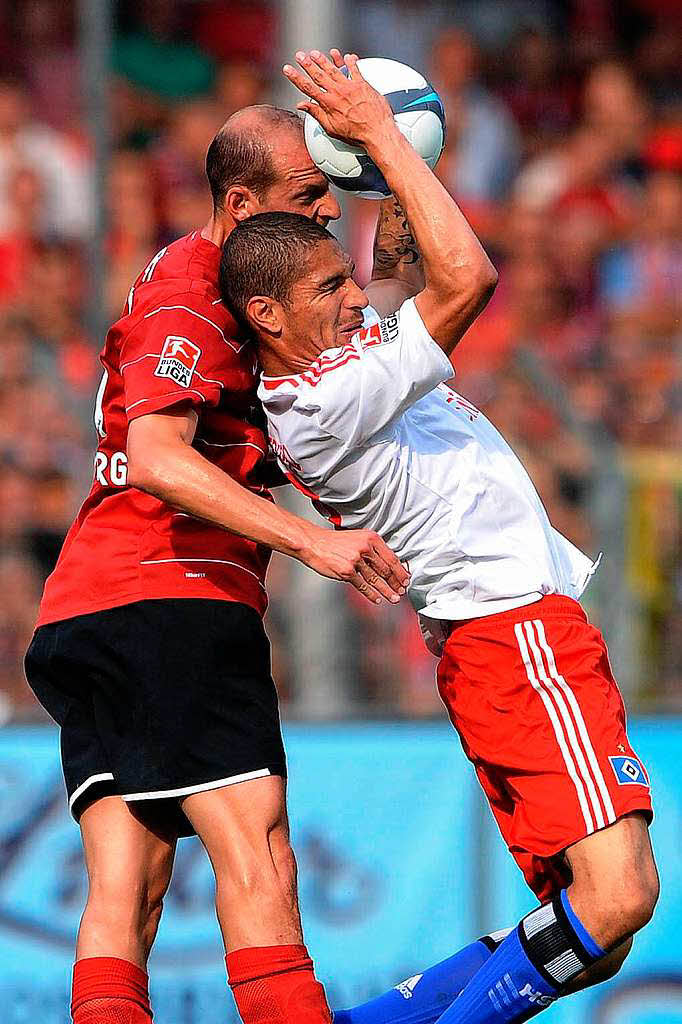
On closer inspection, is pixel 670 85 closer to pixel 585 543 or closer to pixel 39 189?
pixel 39 189

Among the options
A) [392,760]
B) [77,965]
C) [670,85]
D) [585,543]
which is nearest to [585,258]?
[670,85]

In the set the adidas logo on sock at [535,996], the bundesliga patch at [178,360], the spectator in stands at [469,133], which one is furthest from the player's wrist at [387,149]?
the spectator in stands at [469,133]

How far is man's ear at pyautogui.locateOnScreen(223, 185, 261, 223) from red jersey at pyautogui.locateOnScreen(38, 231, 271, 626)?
3.9 inches

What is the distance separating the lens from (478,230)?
29.0 feet

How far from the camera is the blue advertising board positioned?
5.84 m

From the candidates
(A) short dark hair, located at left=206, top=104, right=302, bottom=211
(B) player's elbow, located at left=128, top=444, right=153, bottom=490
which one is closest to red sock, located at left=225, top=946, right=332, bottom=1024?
(B) player's elbow, located at left=128, top=444, right=153, bottom=490

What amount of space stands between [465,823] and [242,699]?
2.37 m

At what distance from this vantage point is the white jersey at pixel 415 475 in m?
3.68

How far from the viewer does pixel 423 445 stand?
387 cm

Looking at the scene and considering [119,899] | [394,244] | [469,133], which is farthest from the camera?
[469,133]

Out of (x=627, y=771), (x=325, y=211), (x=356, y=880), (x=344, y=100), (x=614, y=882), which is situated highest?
(x=344, y=100)

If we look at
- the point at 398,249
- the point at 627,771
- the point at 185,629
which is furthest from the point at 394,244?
the point at 627,771

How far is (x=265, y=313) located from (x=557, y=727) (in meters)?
1.14

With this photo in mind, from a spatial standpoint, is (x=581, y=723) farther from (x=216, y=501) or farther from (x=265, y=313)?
(x=265, y=313)
